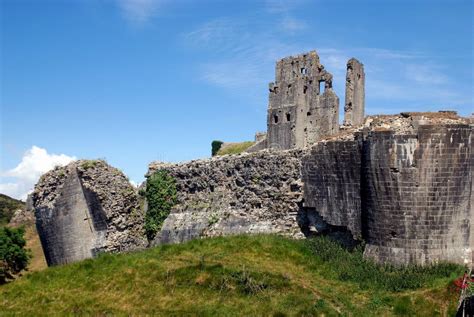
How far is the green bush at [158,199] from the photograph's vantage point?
27.9 metres

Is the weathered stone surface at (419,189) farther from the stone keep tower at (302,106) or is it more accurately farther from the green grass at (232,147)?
the green grass at (232,147)

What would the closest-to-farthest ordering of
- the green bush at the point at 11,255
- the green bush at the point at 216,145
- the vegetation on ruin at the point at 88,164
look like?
the green bush at the point at 11,255 → the vegetation on ruin at the point at 88,164 → the green bush at the point at 216,145

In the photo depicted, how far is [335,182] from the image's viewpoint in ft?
69.2

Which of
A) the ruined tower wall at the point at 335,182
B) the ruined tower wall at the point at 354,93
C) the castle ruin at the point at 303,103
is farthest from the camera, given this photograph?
the castle ruin at the point at 303,103

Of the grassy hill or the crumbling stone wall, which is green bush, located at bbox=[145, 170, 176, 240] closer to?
the crumbling stone wall

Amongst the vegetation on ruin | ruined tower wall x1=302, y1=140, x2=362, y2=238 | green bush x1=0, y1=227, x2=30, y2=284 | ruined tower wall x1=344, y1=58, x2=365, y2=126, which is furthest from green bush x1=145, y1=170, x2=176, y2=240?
ruined tower wall x1=344, y1=58, x2=365, y2=126

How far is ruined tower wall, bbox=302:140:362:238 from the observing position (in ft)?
66.2

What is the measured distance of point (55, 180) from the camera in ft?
89.0

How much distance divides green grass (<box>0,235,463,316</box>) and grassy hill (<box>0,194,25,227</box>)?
Answer: 41.1 metres

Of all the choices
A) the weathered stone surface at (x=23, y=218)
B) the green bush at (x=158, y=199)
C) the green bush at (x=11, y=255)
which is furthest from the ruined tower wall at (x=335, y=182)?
the weathered stone surface at (x=23, y=218)

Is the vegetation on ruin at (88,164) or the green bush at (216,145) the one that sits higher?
the green bush at (216,145)

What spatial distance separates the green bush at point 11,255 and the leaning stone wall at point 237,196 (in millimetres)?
6013

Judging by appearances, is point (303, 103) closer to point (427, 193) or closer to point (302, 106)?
point (302, 106)

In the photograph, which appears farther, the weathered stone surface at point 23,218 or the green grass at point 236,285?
the weathered stone surface at point 23,218
